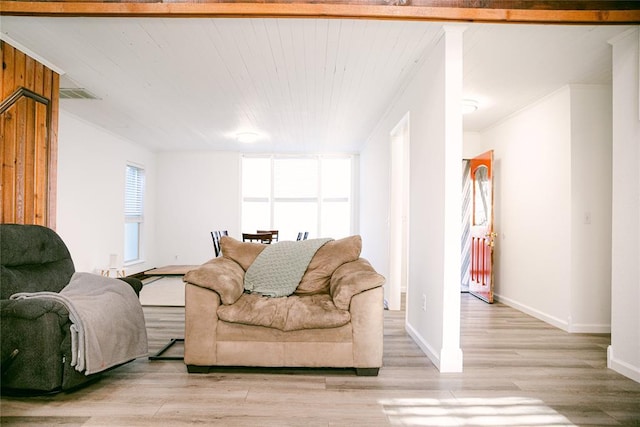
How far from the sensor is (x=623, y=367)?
2.63m

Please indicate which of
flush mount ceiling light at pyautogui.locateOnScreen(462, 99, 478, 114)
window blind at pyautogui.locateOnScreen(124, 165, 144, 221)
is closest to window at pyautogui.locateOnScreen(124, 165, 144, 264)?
window blind at pyautogui.locateOnScreen(124, 165, 144, 221)

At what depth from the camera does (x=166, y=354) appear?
2975mm

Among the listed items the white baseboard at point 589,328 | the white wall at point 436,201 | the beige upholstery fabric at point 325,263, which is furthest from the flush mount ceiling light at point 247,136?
the white baseboard at point 589,328

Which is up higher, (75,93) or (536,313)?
(75,93)

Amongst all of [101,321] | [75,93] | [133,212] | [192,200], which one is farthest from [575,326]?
[133,212]

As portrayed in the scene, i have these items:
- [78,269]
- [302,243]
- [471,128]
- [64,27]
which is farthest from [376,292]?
[78,269]

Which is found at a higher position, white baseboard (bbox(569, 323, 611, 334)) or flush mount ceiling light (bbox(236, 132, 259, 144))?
flush mount ceiling light (bbox(236, 132, 259, 144))

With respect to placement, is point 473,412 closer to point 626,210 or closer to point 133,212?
point 626,210

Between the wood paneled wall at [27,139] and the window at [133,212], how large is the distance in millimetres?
3501

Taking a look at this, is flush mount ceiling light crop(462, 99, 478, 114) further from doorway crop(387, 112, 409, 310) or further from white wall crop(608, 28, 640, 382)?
white wall crop(608, 28, 640, 382)

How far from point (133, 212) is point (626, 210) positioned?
291 inches

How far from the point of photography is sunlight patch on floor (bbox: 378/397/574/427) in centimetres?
200

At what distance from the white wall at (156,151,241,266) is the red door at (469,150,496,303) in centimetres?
Result: 470

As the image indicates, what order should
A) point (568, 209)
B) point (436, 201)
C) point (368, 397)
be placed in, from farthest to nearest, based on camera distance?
point (568, 209) → point (436, 201) → point (368, 397)
